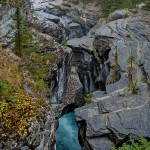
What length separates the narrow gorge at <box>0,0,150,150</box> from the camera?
18047 millimetres

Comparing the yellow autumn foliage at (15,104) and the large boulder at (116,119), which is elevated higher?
the yellow autumn foliage at (15,104)

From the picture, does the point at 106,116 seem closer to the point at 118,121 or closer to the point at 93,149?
the point at 118,121

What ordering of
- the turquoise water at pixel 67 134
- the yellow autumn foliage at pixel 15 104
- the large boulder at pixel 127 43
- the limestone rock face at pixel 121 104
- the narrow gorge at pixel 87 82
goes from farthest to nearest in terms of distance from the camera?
the large boulder at pixel 127 43 < the turquoise water at pixel 67 134 < the limestone rock face at pixel 121 104 < the narrow gorge at pixel 87 82 < the yellow autumn foliage at pixel 15 104

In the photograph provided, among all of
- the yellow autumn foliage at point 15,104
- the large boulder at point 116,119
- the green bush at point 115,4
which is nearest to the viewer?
the yellow autumn foliage at point 15,104

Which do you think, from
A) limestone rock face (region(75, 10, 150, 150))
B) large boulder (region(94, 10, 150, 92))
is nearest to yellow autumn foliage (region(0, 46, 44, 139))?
limestone rock face (region(75, 10, 150, 150))

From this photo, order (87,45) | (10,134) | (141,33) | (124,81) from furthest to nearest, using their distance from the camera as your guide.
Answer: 1. (87,45)
2. (141,33)
3. (124,81)
4. (10,134)

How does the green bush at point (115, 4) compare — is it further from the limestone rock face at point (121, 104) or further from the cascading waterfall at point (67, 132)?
the cascading waterfall at point (67, 132)

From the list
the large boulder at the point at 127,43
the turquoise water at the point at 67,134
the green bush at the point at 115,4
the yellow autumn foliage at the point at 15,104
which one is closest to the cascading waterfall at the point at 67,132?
the turquoise water at the point at 67,134

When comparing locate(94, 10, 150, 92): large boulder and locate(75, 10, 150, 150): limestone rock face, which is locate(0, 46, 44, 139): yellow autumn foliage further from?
locate(94, 10, 150, 92): large boulder

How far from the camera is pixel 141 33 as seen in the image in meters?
46.4

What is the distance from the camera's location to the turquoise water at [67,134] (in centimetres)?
3538

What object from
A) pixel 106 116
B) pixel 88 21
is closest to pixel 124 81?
pixel 106 116

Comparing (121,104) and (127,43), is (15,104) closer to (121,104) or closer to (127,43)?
(121,104)

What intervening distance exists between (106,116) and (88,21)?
41.2 m
